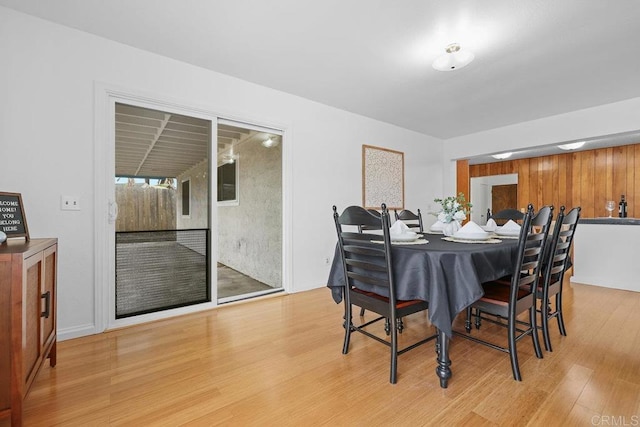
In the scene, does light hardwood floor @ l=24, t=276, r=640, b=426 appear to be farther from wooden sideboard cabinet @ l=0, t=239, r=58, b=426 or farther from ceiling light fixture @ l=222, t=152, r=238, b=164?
ceiling light fixture @ l=222, t=152, r=238, b=164

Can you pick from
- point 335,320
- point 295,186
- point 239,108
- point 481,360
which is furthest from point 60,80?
point 481,360

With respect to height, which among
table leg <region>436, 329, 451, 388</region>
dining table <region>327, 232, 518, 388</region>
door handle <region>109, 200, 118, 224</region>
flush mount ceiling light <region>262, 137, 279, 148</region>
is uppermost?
flush mount ceiling light <region>262, 137, 279, 148</region>

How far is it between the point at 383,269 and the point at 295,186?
209cm

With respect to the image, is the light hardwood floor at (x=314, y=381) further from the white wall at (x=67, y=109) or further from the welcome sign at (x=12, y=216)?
the welcome sign at (x=12, y=216)

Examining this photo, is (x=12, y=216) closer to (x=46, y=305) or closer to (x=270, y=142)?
(x=46, y=305)

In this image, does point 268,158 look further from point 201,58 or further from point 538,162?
point 538,162

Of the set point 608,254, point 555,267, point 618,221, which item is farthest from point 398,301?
point 618,221

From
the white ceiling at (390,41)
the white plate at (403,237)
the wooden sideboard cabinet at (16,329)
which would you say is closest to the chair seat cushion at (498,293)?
the white plate at (403,237)

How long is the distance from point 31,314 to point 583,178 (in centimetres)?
836

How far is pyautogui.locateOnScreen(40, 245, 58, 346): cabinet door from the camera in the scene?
158 centimetres

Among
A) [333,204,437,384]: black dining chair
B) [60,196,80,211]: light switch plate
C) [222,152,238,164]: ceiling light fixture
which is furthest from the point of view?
[222,152,238,164]: ceiling light fixture

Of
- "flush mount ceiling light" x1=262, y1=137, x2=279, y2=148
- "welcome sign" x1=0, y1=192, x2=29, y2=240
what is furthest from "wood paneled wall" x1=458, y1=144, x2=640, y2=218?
"welcome sign" x1=0, y1=192, x2=29, y2=240

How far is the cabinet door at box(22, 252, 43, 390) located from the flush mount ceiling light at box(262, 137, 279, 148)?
2.59m

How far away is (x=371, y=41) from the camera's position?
2436 millimetres
